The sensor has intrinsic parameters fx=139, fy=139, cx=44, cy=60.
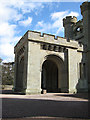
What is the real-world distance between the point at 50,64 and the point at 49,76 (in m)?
2.02

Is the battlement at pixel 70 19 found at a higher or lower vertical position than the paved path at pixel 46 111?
higher

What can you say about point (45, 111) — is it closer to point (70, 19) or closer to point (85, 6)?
point (85, 6)

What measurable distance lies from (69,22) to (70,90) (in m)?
22.6

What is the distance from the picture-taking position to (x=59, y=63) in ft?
62.0

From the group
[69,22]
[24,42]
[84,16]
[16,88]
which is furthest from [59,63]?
[69,22]

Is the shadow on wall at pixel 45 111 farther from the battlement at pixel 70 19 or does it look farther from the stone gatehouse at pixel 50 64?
the battlement at pixel 70 19

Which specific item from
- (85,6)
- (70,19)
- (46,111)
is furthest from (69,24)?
(46,111)

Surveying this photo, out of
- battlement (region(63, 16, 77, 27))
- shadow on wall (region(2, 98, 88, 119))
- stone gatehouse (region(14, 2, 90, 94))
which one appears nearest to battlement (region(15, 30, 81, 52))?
Result: stone gatehouse (region(14, 2, 90, 94))

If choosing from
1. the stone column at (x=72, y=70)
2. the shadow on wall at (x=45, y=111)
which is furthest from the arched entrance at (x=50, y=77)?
the shadow on wall at (x=45, y=111)

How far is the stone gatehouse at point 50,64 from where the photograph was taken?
1572 cm

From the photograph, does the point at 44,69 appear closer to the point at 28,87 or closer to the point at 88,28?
the point at 28,87

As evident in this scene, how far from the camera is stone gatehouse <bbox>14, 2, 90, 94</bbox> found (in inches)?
619

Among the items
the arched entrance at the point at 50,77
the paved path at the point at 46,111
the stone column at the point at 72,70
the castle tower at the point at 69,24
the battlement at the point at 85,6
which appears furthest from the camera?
the castle tower at the point at 69,24

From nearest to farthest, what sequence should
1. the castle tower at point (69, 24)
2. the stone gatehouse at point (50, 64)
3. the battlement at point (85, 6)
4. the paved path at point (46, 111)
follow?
the paved path at point (46, 111) → the stone gatehouse at point (50, 64) → the battlement at point (85, 6) → the castle tower at point (69, 24)
